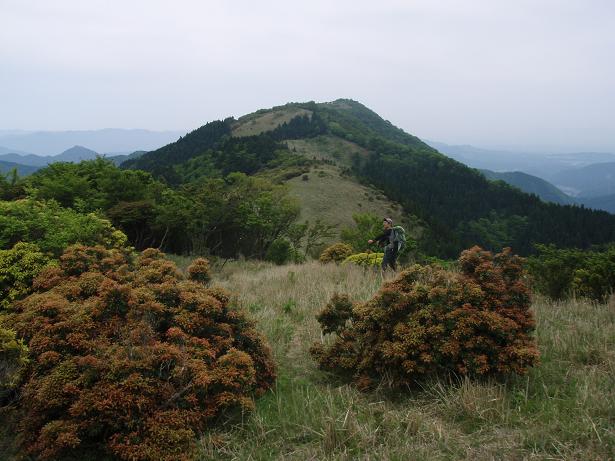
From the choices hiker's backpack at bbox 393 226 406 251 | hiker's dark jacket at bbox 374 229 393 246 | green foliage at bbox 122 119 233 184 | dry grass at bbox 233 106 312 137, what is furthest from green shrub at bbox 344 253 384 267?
dry grass at bbox 233 106 312 137

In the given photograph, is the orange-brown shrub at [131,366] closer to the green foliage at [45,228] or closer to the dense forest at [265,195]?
the green foliage at [45,228]

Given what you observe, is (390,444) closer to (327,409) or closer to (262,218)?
(327,409)

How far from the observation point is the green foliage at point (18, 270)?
5.16 m

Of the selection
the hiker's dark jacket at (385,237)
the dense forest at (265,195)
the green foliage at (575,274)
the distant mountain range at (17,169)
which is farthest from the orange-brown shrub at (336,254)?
the distant mountain range at (17,169)

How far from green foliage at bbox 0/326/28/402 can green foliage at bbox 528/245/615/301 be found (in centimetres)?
793

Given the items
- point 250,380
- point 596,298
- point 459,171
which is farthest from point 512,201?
point 250,380

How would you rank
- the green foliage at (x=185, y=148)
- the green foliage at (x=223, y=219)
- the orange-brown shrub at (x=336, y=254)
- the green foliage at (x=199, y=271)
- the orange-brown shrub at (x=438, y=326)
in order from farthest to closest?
the green foliage at (x=185, y=148) < the orange-brown shrub at (x=336, y=254) < the green foliage at (x=223, y=219) < the green foliage at (x=199, y=271) < the orange-brown shrub at (x=438, y=326)

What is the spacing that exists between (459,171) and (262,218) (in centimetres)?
9721

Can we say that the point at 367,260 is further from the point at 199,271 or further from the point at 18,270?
the point at 18,270

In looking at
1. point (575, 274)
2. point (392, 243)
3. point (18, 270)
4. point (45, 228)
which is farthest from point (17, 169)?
point (575, 274)

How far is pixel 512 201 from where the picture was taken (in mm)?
94062

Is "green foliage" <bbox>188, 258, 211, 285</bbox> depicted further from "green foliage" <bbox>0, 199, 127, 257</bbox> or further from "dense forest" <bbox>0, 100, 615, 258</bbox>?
"dense forest" <bbox>0, 100, 615, 258</bbox>

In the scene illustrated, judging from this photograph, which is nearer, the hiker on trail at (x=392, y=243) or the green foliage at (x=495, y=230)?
the hiker on trail at (x=392, y=243)

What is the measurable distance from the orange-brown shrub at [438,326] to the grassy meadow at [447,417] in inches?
7.3
